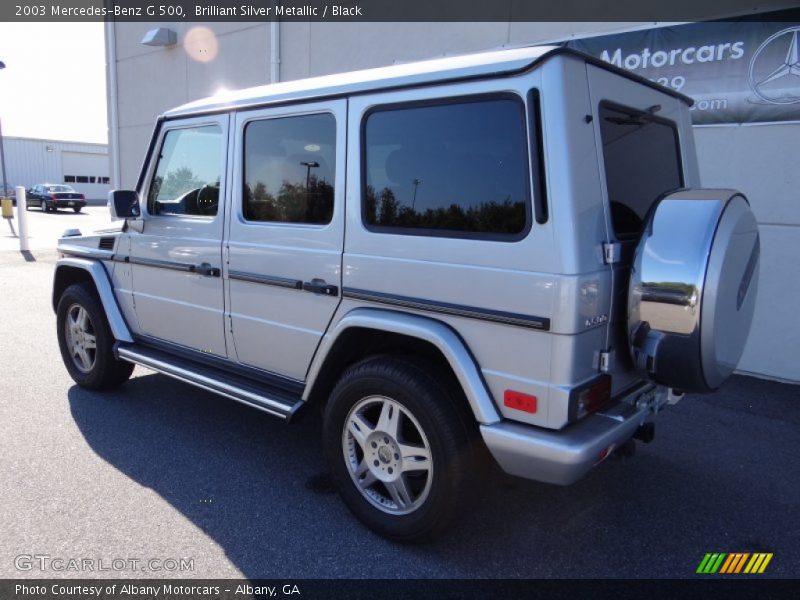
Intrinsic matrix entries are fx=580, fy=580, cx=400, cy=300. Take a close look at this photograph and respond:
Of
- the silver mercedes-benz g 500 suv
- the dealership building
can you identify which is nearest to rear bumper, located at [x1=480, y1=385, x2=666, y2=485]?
the silver mercedes-benz g 500 suv

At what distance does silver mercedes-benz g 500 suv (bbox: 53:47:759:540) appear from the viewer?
234cm

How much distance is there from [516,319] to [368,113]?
1295 mm

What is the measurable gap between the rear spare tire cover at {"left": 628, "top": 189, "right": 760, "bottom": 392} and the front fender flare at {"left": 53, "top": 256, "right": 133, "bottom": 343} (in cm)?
354

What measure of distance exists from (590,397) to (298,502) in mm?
1717

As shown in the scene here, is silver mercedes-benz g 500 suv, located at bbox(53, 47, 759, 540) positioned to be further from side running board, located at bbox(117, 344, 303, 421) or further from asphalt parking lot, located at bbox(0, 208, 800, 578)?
asphalt parking lot, located at bbox(0, 208, 800, 578)

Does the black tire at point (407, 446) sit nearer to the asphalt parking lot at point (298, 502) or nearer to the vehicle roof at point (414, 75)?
the asphalt parking lot at point (298, 502)

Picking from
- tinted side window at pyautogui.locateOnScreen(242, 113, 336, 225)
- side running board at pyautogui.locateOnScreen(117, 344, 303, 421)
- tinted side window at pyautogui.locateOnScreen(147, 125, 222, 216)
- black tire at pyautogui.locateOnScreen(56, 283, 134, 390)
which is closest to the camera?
tinted side window at pyautogui.locateOnScreen(242, 113, 336, 225)

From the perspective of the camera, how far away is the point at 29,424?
4.12 meters

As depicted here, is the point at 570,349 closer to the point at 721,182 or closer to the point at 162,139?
the point at 162,139

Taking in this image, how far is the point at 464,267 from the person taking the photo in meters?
2.52

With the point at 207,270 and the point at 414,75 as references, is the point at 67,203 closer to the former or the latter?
the point at 207,270

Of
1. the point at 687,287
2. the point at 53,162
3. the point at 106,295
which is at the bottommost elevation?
the point at 106,295

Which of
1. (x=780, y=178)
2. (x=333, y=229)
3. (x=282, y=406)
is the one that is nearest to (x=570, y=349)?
(x=333, y=229)

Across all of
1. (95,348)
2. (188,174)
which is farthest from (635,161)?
(95,348)
